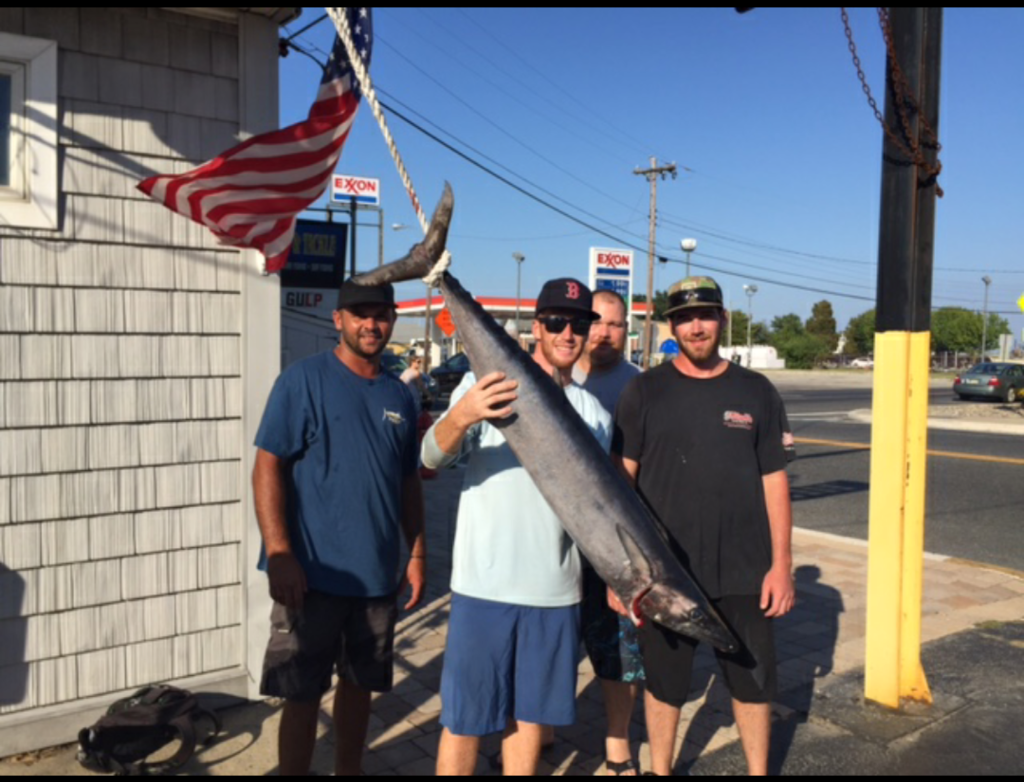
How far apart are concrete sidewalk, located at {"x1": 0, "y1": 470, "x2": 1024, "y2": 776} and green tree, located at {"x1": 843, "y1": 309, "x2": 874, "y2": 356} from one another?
103 meters

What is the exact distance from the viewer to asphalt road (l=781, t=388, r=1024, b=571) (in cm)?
870

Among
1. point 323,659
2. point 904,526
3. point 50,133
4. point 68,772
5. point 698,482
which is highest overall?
point 50,133

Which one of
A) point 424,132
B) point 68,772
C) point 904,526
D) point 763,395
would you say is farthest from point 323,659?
point 424,132

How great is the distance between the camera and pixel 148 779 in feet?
11.0

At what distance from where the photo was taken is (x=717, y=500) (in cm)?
322

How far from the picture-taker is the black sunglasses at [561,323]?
2969mm

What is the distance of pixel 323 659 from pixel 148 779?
3.15ft

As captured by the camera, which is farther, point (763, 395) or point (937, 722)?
point (937, 722)

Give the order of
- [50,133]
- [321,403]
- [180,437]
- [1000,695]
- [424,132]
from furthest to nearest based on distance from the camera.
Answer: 1. [424,132]
2. [1000,695]
3. [180,437]
4. [50,133]
5. [321,403]

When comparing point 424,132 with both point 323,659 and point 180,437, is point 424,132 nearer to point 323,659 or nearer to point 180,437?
point 180,437

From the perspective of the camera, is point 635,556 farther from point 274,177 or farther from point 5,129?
point 5,129

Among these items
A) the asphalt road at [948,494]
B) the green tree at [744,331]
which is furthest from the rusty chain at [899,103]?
the green tree at [744,331]

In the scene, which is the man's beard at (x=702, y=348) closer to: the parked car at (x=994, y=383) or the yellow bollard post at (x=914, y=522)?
the yellow bollard post at (x=914, y=522)

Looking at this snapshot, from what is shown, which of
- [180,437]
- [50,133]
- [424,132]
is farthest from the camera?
[424,132]
